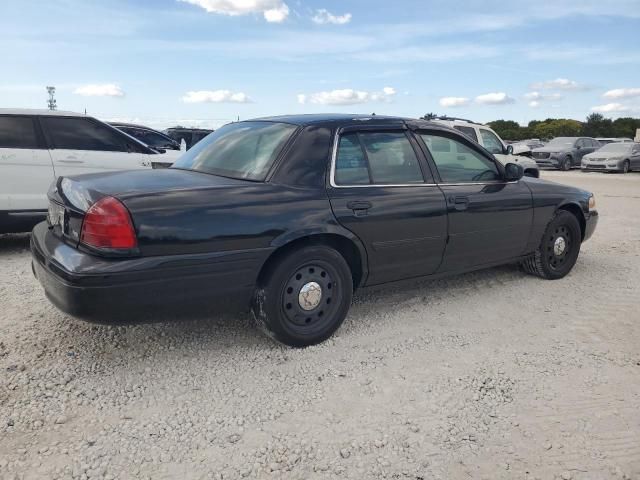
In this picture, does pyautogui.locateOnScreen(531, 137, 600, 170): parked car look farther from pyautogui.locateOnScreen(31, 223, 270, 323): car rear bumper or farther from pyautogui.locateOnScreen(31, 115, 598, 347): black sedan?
pyautogui.locateOnScreen(31, 223, 270, 323): car rear bumper

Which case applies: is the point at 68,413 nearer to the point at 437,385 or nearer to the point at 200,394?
the point at 200,394

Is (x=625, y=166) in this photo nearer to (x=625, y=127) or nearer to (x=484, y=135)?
A: (x=484, y=135)

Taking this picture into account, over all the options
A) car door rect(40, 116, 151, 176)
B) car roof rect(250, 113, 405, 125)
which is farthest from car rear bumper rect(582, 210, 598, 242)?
car door rect(40, 116, 151, 176)

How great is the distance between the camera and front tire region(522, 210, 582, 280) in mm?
5141

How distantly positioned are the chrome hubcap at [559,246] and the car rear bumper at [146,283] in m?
3.28

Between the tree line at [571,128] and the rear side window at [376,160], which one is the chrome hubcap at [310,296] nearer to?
the rear side window at [376,160]

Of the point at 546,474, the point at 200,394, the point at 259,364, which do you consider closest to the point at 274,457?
the point at 200,394

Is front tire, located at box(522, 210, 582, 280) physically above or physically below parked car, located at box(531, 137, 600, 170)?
below

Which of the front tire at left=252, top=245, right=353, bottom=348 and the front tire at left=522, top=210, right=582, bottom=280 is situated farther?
the front tire at left=522, top=210, right=582, bottom=280

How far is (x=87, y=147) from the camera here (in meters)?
6.36

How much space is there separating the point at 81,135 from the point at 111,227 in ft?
13.2

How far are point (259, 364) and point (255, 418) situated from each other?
0.60 m

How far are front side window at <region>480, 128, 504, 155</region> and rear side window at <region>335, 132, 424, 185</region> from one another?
7.12 metres

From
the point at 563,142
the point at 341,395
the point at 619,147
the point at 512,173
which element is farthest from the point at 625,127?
the point at 341,395
